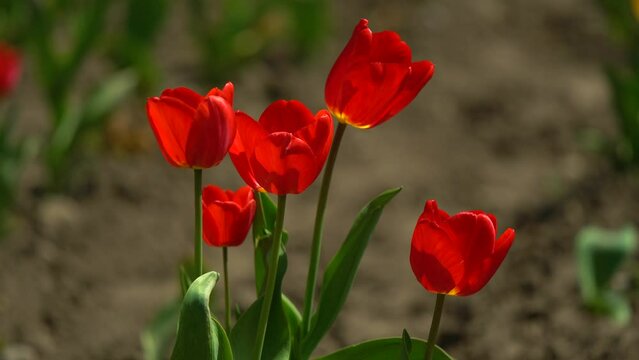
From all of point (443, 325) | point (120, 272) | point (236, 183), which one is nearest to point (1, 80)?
point (120, 272)

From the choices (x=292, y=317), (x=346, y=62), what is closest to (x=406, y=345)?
(x=292, y=317)

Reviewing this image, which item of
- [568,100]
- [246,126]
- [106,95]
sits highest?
[246,126]

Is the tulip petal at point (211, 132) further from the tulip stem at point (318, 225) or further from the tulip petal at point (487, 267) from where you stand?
the tulip petal at point (487, 267)

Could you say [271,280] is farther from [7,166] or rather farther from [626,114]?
[626,114]

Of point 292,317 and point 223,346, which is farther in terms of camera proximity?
point 292,317

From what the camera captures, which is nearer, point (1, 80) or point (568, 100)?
point (1, 80)

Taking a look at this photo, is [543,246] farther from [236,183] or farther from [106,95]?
[106,95]

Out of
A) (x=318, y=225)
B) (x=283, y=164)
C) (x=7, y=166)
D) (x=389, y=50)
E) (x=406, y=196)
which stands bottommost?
(x=406, y=196)

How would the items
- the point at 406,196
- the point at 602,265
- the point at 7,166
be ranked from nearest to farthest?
the point at 602,265
the point at 7,166
the point at 406,196

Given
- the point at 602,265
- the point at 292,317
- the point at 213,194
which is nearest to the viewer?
the point at 213,194
